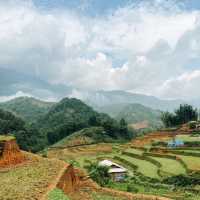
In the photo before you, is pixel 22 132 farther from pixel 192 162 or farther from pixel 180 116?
pixel 192 162

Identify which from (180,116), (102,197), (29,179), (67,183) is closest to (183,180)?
(102,197)

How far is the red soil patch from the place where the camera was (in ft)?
58.6

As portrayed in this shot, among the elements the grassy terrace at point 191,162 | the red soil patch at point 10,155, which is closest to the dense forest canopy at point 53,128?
the grassy terrace at point 191,162

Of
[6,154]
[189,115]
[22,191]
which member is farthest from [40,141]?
[22,191]

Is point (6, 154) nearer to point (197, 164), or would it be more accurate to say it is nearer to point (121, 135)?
point (197, 164)

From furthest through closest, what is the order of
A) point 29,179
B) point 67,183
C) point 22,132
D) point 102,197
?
point 22,132, point 102,197, point 67,183, point 29,179

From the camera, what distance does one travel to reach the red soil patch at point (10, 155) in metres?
17.9

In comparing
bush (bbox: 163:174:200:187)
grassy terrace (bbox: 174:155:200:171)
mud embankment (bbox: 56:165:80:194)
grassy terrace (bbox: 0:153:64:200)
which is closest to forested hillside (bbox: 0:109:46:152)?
grassy terrace (bbox: 174:155:200:171)

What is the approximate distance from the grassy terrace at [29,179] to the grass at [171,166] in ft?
68.5

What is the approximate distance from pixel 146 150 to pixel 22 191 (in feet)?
147

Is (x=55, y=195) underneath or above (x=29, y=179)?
underneath

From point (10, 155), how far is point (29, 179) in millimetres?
5472

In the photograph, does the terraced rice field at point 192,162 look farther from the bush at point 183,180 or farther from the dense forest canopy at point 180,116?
the dense forest canopy at point 180,116

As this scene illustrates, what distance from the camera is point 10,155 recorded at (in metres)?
18.2
